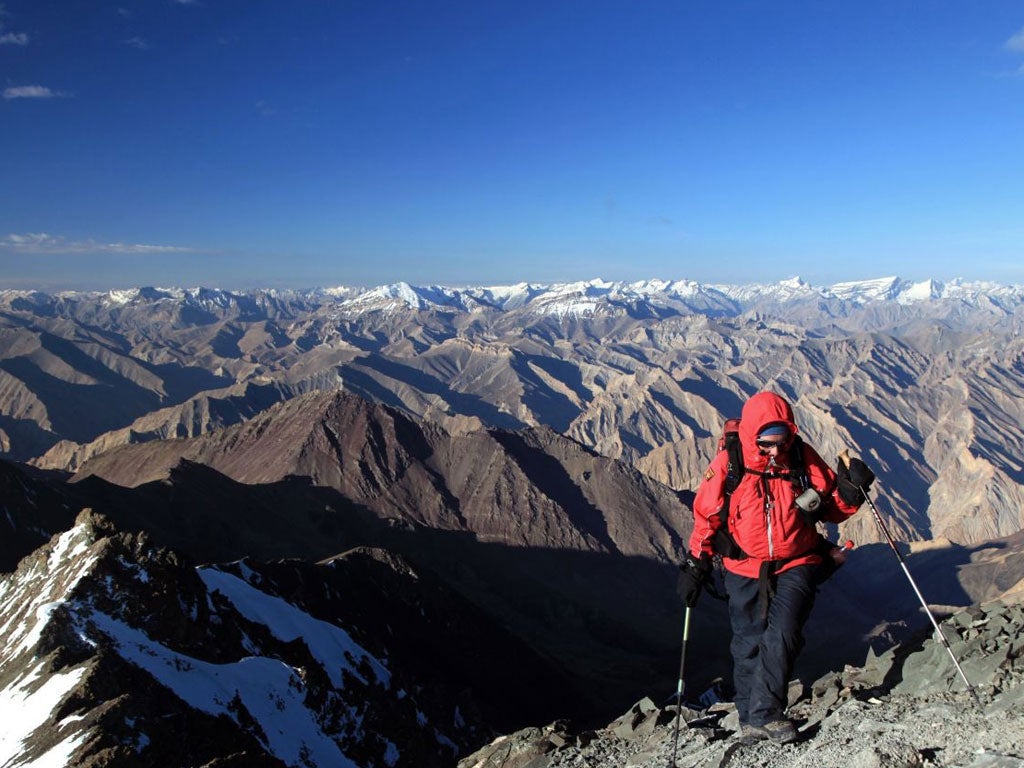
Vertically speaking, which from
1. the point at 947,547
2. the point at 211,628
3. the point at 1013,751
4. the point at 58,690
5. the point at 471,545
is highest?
the point at 1013,751

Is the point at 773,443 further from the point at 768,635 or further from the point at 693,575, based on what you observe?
the point at 768,635

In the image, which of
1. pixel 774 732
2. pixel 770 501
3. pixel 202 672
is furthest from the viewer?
pixel 202 672

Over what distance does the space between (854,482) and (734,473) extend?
1528mm

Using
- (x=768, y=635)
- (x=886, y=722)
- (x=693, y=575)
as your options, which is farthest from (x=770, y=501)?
(x=886, y=722)

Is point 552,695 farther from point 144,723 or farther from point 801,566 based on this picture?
point 801,566

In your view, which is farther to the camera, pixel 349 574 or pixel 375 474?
pixel 375 474

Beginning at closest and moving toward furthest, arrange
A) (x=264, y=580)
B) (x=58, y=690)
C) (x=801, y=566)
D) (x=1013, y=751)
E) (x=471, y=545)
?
(x=1013, y=751), (x=801, y=566), (x=58, y=690), (x=264, y=580), (x=471, y=545)

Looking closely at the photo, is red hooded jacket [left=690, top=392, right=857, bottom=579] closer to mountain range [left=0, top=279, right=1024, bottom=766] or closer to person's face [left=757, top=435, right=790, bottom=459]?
person's face [left=757, top=435, right=790, bottom=459]

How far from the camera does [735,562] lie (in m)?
9.39

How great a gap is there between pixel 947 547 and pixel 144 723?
20111cm

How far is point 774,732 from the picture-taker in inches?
363

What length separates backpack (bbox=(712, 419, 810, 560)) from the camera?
8.78m

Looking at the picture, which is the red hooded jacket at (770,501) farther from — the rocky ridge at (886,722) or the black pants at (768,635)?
the rocky ridge at (886,722)

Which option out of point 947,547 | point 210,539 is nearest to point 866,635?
point 947,547
